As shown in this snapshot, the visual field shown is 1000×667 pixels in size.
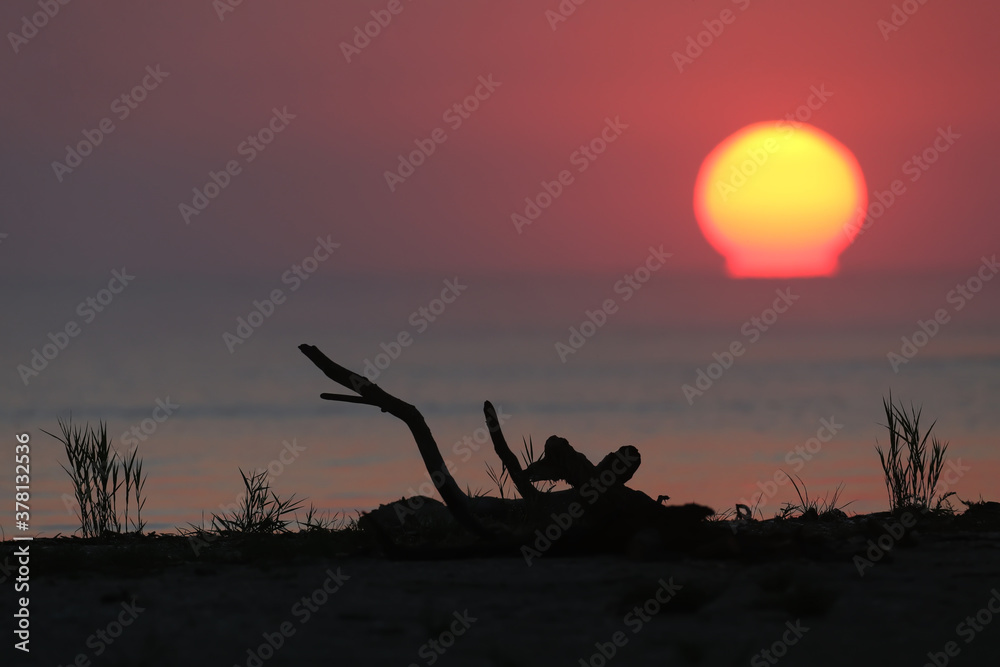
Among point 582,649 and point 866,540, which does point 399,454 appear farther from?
point 582,649

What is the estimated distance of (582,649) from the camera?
5895 mm

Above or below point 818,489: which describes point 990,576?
below

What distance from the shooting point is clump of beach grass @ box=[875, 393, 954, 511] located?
11.8 metres

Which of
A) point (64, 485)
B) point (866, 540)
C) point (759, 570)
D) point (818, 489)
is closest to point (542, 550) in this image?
point (759, 570)

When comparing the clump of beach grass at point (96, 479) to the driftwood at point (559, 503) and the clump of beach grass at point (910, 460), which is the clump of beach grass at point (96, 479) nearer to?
the driftwood at point (559, 503)

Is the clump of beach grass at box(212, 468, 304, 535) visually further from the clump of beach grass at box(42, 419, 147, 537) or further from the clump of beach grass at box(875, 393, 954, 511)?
the clump of beach grass at box(875, 393, 954, 511)

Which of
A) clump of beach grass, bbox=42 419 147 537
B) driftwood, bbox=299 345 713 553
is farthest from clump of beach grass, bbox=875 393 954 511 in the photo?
clump of beach grass, bbox=42 419 147 537

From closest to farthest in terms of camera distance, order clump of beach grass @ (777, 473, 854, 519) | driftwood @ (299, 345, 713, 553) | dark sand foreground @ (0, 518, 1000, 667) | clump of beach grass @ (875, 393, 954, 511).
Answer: dark sand foreground @ (0, 518, 1000, 667)
driftwood @ (299, 345, 713, 553)
clump of beach grass @ (777, 473, 854, 519)
clump of beach grass @ (875, 393, 954, 511)

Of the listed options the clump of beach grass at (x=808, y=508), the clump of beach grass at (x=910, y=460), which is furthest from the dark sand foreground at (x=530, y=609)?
the clump of beach grass at (x=910, y=460)

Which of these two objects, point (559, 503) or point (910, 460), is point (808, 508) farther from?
point (559, 503)

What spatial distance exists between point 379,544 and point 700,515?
7.53ft

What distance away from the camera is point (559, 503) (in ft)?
32.5

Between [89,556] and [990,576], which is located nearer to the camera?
[990,576]

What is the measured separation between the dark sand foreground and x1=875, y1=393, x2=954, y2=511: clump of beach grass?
3247 mm
